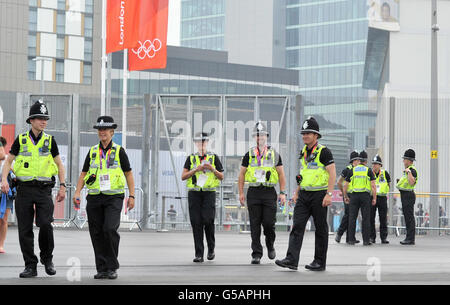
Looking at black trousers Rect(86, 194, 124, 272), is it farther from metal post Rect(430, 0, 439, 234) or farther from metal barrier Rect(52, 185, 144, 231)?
metal post Rect(430, 0, 439, 234)

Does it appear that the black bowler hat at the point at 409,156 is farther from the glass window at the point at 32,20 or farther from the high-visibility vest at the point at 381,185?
the glass window at the point at 32,20

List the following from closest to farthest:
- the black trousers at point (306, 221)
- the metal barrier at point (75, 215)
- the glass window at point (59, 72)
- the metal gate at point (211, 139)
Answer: the black trousers at point (306, 221) < the metal gate at point (211, 139) < the metal barrier at point (75, 215) < the glass window at point (59, 72)

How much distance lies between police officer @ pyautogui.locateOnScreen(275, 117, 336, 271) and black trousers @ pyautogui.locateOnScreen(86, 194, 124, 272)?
8.25ft

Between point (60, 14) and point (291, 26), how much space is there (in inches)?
2099

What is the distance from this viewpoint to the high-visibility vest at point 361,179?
19.0m

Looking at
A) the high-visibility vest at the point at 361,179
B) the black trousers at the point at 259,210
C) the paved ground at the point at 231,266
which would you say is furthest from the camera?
the high-visibility vest at the point at 361,179

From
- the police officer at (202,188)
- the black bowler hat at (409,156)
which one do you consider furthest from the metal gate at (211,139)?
the police officer at (202,188)

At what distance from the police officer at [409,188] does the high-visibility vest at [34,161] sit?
35.0 feet

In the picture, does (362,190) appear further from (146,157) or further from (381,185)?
(146,157)

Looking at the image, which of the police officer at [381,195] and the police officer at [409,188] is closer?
the police officer at [409,188]

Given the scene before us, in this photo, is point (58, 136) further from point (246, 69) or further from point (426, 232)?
point (246, 69)

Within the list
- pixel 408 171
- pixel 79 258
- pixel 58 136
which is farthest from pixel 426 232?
pixel 79 258

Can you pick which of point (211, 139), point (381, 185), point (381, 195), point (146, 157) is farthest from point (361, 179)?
point (146, 157)

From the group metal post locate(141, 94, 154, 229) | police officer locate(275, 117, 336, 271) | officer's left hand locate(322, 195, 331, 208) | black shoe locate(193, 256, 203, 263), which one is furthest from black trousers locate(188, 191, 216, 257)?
metal post locate(141, 94, 154, 229)
